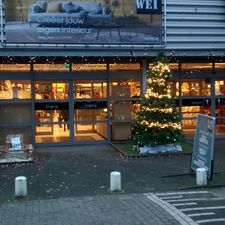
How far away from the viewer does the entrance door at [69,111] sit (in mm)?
18625

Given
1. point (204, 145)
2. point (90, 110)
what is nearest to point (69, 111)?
point (90, 110)

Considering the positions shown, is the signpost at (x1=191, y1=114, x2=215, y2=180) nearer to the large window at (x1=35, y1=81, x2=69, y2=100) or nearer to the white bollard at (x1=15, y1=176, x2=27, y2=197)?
the white bollard at (x1=15, y1=176, x2=27, y2=197)

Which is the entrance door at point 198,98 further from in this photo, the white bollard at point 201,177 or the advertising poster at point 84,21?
the white bollard at point 201,177

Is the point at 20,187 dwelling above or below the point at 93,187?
above

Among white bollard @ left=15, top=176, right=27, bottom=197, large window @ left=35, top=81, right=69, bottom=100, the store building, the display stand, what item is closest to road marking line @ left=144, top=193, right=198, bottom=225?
white bollard @ left=15, top=176, right=27, bottom=197

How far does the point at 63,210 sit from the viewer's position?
9.73m

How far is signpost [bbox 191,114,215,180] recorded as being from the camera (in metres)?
12.2

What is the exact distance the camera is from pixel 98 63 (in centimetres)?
1898

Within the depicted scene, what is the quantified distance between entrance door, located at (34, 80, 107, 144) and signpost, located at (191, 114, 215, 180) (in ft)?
21.6

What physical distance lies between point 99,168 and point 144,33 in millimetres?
5705

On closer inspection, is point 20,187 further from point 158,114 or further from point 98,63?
point 98,63

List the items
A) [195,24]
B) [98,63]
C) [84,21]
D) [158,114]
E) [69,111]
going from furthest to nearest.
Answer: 1. [98,63]
2. [69,111]
3. [195,24]
4. [84,21]
5. [158,114]

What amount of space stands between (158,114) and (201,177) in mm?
4980

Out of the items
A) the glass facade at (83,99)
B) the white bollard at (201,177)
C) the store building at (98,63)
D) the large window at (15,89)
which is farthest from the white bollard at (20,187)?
the large window at (15,89)
